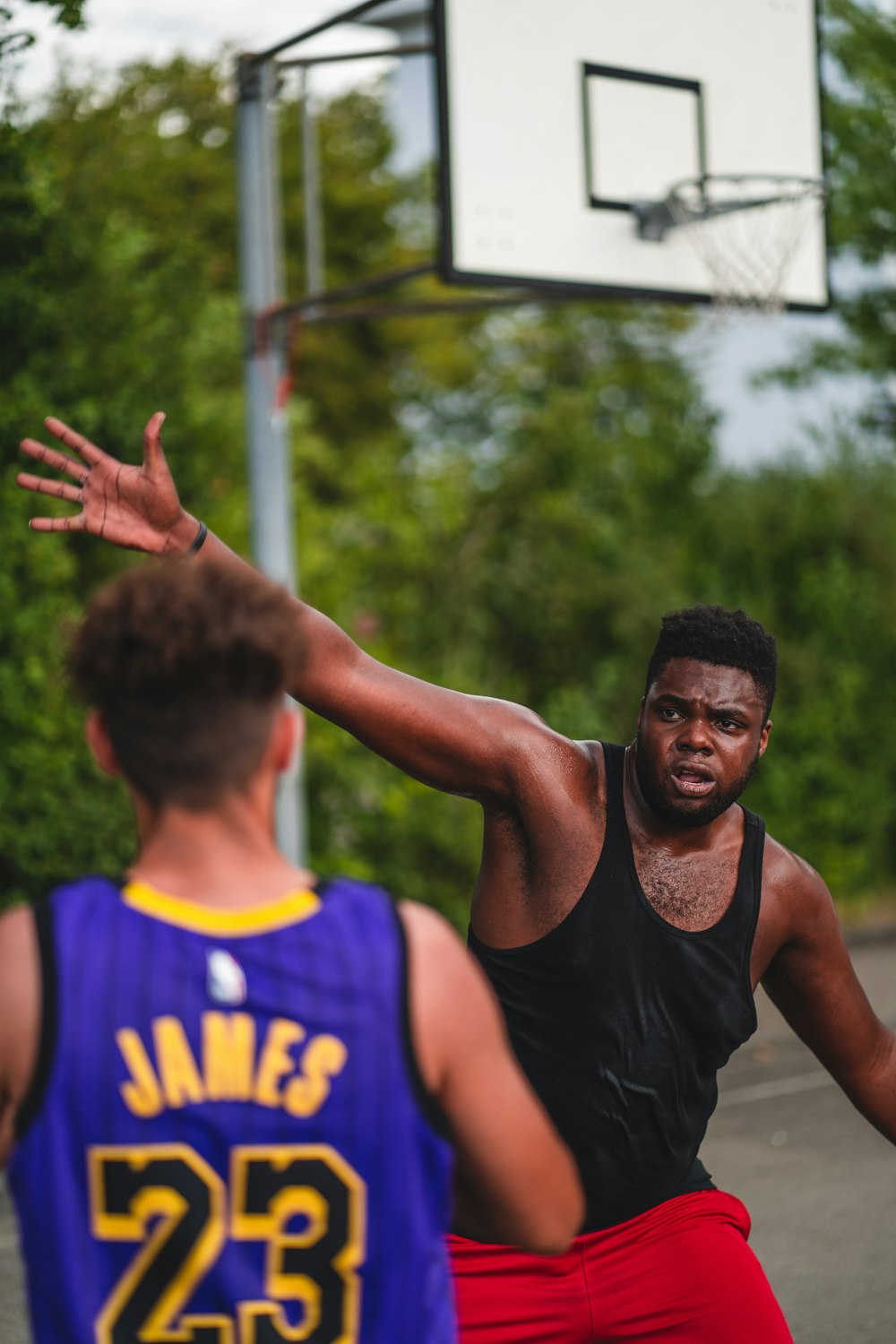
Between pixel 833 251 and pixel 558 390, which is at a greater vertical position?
pixel 833 251

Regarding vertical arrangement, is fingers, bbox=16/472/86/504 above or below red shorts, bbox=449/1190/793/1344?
above

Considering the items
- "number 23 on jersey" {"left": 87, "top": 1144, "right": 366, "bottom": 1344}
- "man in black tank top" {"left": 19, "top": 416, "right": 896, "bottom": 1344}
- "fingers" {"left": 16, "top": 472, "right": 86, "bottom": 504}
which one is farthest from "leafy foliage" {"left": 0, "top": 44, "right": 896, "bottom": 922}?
"number 23 on jersey" {"left": 87, "top": 1144, "right": 366, "bottom": 1344}

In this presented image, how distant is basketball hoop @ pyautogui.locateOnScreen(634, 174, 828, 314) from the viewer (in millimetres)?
7934

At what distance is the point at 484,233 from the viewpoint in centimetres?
735

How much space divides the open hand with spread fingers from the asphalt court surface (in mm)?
3085

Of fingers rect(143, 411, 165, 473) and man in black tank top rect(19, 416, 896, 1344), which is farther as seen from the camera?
fingers rect(143, 411, 165, 473)

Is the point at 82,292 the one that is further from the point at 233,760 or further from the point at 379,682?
the point at 233,760

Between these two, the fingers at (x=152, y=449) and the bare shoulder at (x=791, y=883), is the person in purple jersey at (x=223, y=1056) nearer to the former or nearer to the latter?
the fingers at (x=152, y=449)

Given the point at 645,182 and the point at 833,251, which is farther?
the point at 833,251

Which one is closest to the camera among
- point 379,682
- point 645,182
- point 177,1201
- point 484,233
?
point 177,1201

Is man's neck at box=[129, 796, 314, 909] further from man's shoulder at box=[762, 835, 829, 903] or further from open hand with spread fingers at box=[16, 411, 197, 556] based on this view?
man's shoulder at box=[762, 835, 829, 903]

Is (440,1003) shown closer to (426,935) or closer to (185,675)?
(426,935)

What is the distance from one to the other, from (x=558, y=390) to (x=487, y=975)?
9359mm

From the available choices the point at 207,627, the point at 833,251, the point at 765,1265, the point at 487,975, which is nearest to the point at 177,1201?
the point at 207,627
